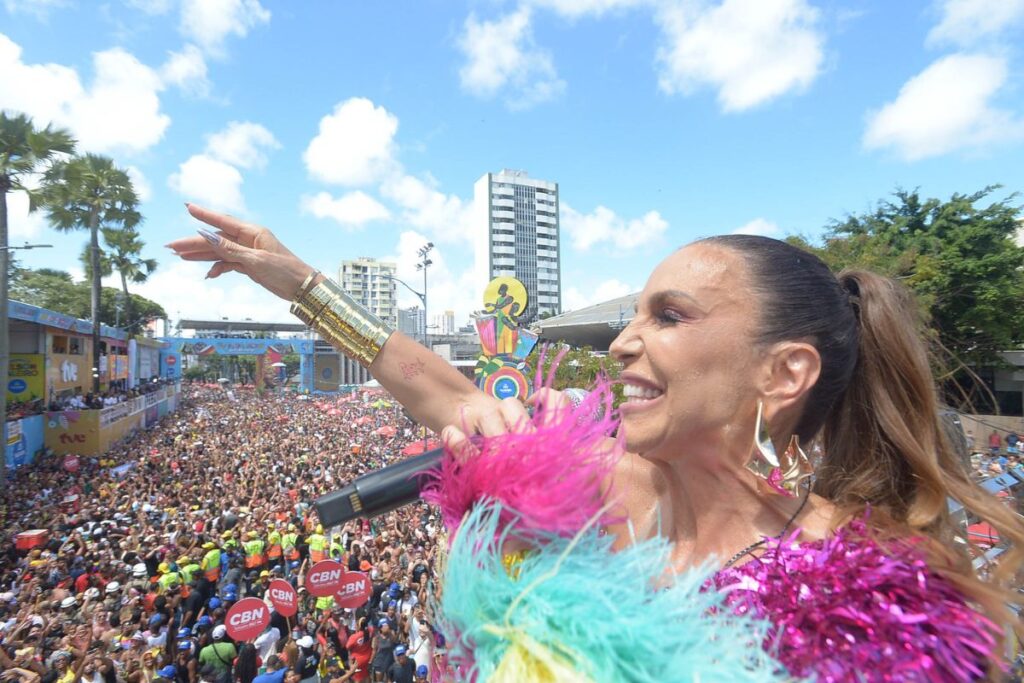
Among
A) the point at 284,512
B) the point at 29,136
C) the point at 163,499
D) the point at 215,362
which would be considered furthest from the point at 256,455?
the point at 215,362

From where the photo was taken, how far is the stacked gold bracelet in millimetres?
1779

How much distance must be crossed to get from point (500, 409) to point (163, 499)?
46.2ft

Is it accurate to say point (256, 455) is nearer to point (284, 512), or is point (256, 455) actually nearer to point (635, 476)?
point (284, 512)

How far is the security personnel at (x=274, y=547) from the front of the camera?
9.10m


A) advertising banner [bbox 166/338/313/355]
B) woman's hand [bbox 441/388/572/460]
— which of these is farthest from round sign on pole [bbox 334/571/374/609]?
advertising banner [bbox 166/338/313/355]

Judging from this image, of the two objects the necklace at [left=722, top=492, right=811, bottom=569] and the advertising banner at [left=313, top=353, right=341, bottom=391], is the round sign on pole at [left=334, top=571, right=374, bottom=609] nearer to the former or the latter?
the necklace at [left=722, top=492, right=811, bottom=569]

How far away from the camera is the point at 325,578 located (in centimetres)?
641

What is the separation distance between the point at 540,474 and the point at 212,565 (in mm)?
8778

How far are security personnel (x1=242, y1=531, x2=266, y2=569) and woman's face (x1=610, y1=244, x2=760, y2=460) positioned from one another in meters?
9.08

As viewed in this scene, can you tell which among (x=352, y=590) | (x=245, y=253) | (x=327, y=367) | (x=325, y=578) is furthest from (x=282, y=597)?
(x=327, y=367)

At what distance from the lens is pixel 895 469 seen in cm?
150

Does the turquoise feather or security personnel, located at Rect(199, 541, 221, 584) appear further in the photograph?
security personnel, located at Rect(199, 541, 221, 584)

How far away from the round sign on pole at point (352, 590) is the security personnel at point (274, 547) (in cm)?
329

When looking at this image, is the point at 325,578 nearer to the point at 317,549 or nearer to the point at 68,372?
the point at 317,549
